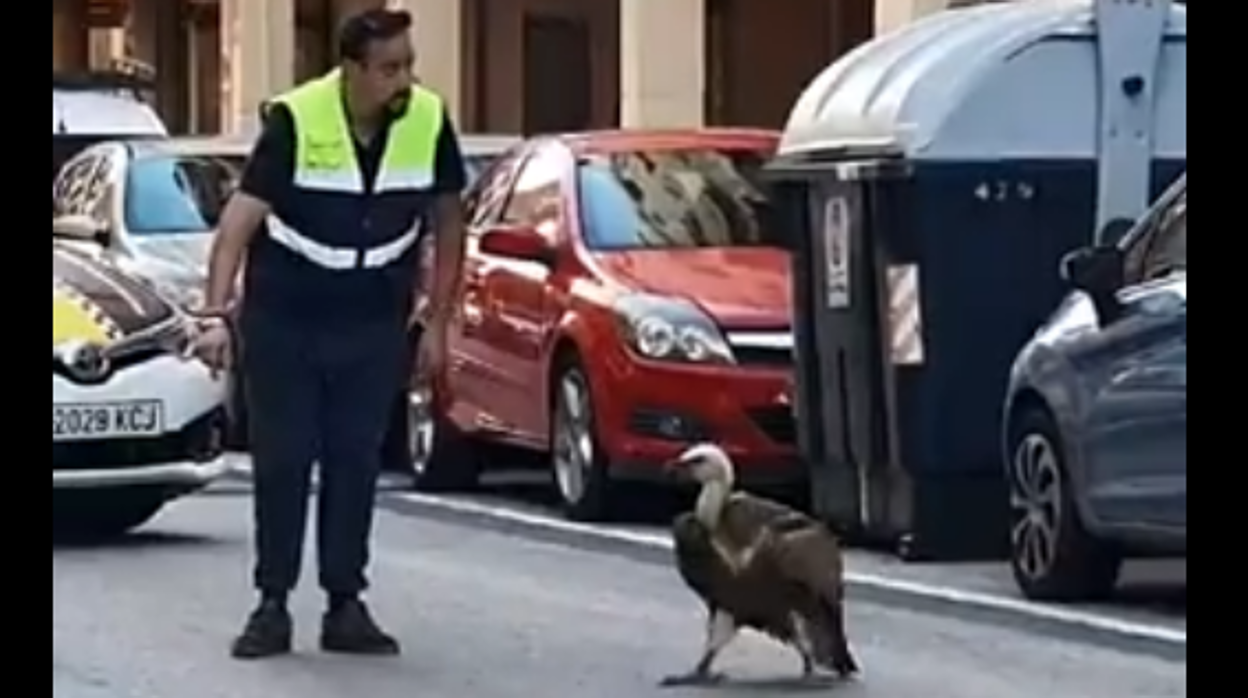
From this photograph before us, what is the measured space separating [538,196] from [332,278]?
20.1 ft

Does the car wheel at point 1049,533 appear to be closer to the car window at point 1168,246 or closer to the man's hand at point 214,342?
the car window at point 1168,246

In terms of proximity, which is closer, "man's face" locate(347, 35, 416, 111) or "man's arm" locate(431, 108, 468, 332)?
"man's face" locate(347, 35, 416, 111)

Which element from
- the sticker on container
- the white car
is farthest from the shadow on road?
the sticker on container

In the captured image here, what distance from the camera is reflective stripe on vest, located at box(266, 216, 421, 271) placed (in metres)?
11.0

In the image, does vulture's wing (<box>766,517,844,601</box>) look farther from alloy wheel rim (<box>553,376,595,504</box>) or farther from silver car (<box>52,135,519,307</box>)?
silver car (<box>52,135,519,307</box>)

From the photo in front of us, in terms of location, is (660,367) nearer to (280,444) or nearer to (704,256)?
(704,256)

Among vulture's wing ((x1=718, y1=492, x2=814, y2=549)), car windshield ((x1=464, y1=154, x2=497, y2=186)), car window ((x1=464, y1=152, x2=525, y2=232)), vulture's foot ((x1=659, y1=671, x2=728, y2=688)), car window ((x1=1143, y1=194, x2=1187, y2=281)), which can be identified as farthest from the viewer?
car windshield ((x1=464, y1=154, x2=497, y2=186))

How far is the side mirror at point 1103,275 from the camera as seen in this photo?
1254cm

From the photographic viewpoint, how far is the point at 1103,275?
12547mm

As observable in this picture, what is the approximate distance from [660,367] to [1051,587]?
298 centimetres

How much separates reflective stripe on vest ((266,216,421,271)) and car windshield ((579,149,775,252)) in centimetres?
521

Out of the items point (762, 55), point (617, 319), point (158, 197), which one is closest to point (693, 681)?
point (617, 319)

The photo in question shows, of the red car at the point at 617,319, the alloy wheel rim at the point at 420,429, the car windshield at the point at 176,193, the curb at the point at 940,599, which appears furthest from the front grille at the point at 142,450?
the car windshield at the point at 176,193
